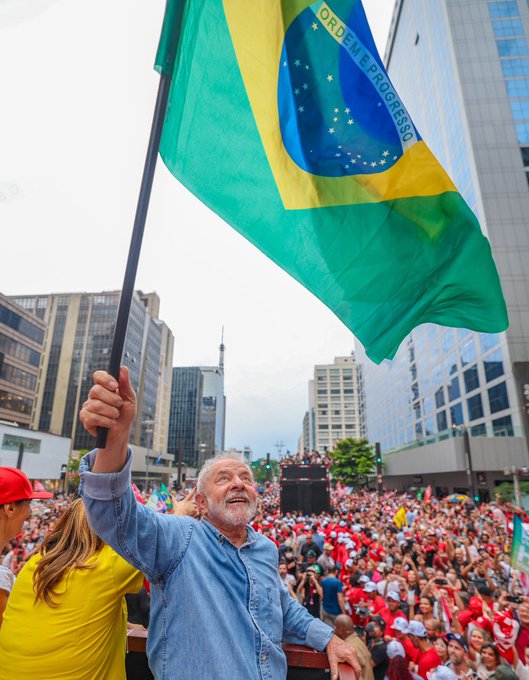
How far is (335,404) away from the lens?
5989 inches

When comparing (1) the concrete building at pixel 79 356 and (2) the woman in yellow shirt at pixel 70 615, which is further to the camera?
(1) the concrete building at pixel 79 356

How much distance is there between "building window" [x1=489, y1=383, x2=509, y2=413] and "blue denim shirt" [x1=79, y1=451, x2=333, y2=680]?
1648 inches

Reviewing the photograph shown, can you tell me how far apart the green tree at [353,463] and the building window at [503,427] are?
31.1 metres

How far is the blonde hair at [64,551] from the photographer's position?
211 centimetres

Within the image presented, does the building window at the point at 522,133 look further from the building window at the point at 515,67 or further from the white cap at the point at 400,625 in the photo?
the white cap at the point at 400,625

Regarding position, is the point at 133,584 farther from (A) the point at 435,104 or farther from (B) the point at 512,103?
(A) the point at 435,104

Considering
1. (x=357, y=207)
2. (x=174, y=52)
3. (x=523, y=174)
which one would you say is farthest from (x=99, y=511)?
(x=523, y=174)

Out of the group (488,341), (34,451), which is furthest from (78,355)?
(488,341)

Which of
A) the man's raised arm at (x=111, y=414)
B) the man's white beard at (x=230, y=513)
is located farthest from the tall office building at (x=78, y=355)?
the man's raised arm at (x=111, y=414)

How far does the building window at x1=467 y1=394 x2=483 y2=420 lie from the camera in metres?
42.8

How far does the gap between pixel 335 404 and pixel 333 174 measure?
153 meters

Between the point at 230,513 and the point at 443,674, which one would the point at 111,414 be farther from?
the point at 443,674

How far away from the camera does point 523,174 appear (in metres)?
45.0

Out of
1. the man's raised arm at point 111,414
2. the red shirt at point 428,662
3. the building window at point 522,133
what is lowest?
the red shirt at point 428,662
